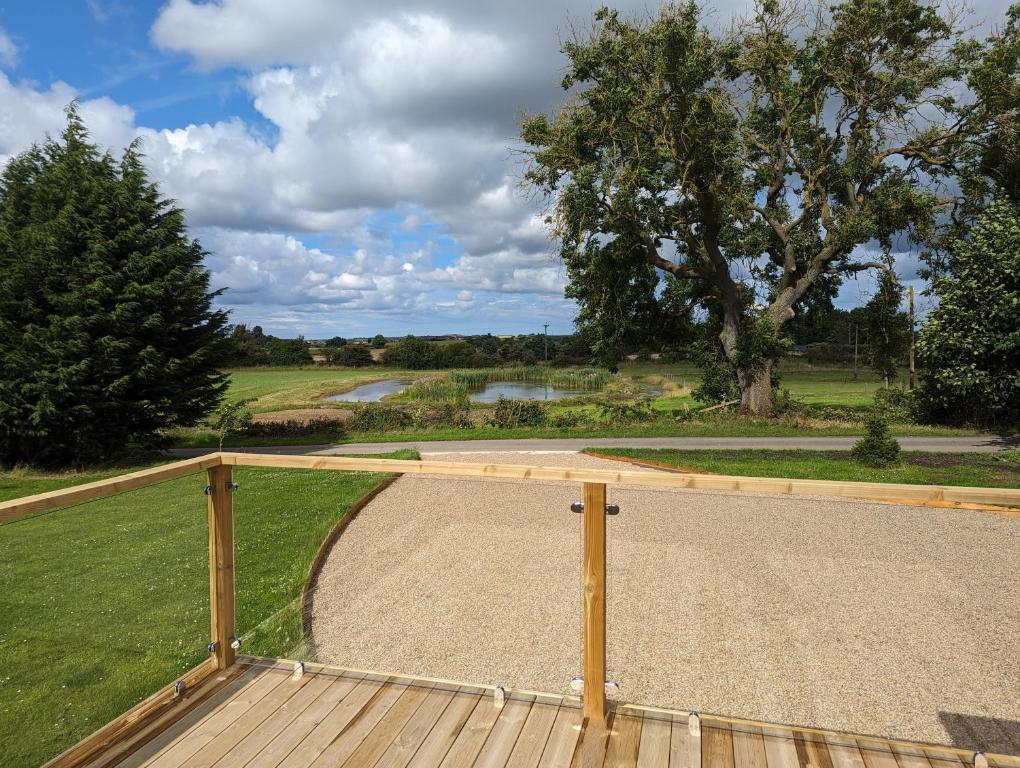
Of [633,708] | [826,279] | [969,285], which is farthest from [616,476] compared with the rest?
[826,279]

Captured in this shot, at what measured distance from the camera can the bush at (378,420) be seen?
20.6 meters

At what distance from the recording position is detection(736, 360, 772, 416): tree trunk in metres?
19.6

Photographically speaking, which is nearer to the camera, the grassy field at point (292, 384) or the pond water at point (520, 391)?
the grassy field at point (292, 384)

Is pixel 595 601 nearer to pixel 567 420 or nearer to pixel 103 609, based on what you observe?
pixel 103 609

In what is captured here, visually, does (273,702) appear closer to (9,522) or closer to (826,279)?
(9,522)

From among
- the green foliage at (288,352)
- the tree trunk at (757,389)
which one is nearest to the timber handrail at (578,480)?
the tree trunk at (757,389)

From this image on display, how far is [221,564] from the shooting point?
344 cm

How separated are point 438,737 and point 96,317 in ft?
47.9

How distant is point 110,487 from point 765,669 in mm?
4099

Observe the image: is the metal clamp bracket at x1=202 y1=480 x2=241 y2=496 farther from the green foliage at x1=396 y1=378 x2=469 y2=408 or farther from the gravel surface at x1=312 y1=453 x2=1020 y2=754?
the green foliage at x1=396 y1=378 x2=469 y2=408

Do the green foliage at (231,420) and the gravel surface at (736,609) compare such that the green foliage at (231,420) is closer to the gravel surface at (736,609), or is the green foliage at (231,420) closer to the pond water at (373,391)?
the pond water at (373,391)

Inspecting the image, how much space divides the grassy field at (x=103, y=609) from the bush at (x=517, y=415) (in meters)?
16.2

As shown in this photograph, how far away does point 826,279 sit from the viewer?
20.8 meters

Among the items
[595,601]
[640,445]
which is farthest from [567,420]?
[595,601]
